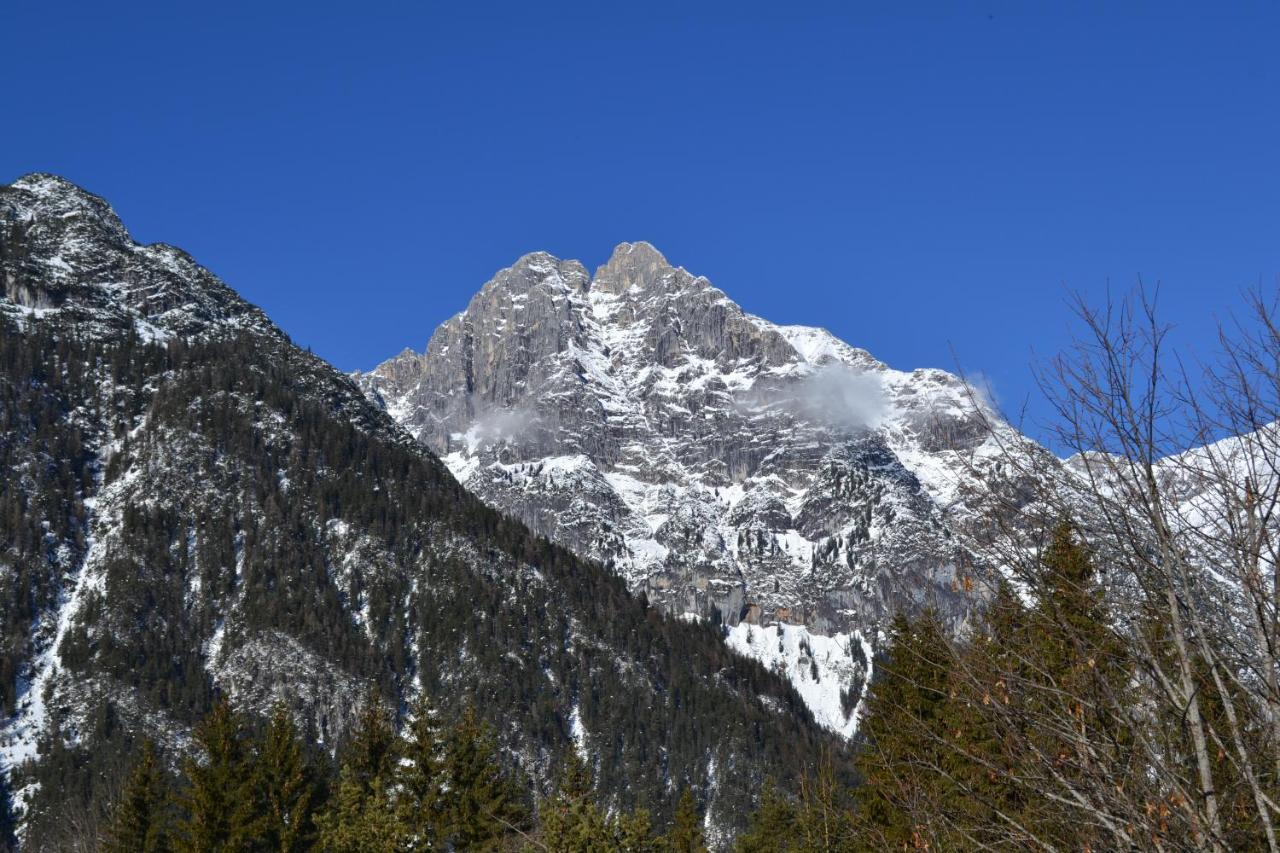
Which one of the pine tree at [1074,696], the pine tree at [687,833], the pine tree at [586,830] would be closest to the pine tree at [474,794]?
the pine tree at [586,830]

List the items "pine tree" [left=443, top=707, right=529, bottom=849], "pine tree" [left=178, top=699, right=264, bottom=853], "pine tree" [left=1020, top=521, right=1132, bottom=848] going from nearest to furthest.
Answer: "pine tree" [left=1020, top=521, right=1132, bottom=848]
"pine tree" [left=178, top=699, right=264, bottom=853]
"pine tree" [left=443, top=707, right=529, bottom=849]

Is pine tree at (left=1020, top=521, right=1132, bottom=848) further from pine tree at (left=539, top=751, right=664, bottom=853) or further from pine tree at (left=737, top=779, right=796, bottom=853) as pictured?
pine tree at (left=737, top=779, right=796, bottom=853)

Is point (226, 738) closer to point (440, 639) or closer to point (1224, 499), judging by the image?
point (1224, 499)

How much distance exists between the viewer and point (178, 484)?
182 m

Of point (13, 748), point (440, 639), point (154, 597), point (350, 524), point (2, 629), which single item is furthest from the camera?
point (350, 524)

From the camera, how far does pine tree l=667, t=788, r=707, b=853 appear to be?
44125mm

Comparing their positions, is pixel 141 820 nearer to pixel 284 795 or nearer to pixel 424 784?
pixel 284 795

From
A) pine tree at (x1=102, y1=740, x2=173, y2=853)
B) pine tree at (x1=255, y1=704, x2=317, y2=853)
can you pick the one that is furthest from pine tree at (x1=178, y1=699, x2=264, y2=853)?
pine tree at (x1=102, y1=740, x2=173, y2=853)

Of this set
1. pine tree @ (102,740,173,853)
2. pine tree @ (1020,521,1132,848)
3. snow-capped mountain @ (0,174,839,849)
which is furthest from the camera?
snow-capped mountain @ (0,174,839,849)

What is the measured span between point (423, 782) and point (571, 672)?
14855cm

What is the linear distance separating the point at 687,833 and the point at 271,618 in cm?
13414

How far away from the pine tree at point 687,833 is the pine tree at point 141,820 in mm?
17756

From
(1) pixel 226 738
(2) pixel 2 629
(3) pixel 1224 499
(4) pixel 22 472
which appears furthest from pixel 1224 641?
(4) pixel 22 472

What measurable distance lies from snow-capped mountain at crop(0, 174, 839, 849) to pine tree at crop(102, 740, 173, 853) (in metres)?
104
